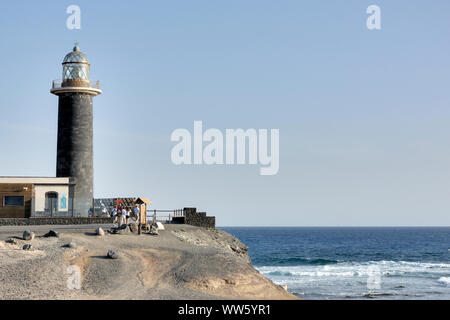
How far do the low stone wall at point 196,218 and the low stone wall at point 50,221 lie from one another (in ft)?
18.4

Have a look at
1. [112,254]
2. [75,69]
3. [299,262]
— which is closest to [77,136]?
[75,69]

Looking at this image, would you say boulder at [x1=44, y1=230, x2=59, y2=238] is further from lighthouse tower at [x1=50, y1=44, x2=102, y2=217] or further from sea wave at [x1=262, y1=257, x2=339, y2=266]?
sea wave at [x1=262, y1=257, x2=339, y2=266]

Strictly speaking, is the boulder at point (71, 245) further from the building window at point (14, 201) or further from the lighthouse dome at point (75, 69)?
the lighthouse dome at point (75, 69)

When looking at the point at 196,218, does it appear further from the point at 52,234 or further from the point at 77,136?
the point at 52,234

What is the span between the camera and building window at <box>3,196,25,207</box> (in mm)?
45497

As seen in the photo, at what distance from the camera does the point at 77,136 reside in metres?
48.9

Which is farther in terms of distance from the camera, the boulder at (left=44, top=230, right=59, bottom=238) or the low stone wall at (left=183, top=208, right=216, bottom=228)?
the low stone wall at (left=183, top=208, right=216, bottom=228)

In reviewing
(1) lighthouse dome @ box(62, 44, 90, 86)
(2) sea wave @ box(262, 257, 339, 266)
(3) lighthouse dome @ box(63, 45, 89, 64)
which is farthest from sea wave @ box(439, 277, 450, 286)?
(3) lighthouse dome @ box(63, 45, 89, 64)

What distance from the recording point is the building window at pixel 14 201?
45.5 meters

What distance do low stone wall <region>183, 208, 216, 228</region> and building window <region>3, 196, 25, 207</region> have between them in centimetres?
1198

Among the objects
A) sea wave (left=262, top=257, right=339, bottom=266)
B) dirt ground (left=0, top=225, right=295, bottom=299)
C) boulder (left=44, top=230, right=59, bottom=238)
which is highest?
boulder (left=44, top=230, right=59, bottom=238)
